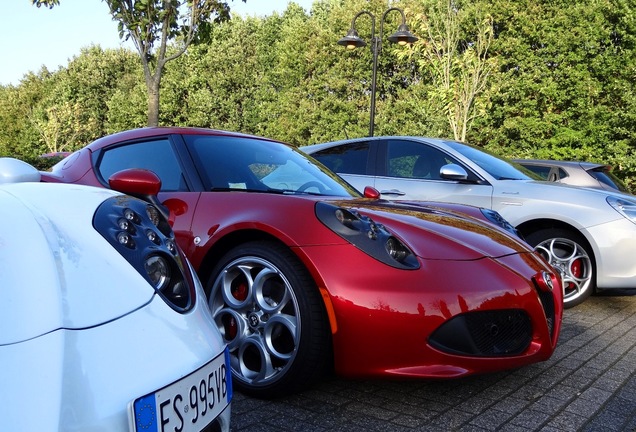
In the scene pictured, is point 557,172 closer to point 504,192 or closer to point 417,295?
point 504,192

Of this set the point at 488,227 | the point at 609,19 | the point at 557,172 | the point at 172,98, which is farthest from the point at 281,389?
the point at 172,98

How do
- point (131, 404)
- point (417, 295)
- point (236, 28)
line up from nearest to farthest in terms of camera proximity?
1. point (131, 404)
2. point (417, 295)
3. point (236, 28)

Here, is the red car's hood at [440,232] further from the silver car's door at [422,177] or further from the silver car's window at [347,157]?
the silver car's window at [347,157]

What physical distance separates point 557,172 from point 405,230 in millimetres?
7564

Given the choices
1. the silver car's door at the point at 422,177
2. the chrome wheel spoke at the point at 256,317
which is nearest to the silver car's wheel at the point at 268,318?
the chrome wheel spoke at the point at 256,317

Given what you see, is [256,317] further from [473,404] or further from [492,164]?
[492,164]

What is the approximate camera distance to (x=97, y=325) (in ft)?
4.48

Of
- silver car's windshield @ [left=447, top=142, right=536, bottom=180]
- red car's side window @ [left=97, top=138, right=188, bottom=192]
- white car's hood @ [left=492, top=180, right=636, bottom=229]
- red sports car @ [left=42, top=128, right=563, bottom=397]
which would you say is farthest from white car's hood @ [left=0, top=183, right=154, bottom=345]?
silver car's windshield @ [left=447, top=142, right=536, bottom=180]

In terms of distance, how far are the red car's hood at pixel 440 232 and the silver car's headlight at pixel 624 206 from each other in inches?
86.9

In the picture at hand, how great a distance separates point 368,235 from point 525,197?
126 inches

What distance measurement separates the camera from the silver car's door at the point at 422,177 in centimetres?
574

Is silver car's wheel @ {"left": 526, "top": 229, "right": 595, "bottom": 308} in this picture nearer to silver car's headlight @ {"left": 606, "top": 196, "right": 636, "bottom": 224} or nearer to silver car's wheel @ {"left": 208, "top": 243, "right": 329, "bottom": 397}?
silver car's headlight @ {"left": 606, "top": 196, "right": 636, "bottom": 224}

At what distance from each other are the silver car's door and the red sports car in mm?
2252

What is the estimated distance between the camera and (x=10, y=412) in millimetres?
1154
